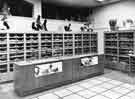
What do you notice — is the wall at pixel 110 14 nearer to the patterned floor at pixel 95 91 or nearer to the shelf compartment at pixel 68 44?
the shelf compartment at pixel 68 44

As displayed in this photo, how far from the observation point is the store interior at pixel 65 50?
3670 mm

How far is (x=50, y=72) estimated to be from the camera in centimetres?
387

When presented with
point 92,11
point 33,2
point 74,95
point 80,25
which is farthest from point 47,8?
point 74,95

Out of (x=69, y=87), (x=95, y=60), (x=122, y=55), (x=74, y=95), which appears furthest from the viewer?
(x=122, y=55)

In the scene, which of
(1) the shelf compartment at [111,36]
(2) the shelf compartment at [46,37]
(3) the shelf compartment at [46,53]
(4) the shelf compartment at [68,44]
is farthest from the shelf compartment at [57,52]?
(1) the shelf compartment at [111,36]

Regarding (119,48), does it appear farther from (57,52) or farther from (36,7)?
(36,7)

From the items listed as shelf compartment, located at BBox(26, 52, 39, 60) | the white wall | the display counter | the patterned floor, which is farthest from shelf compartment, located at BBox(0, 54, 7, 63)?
the white wall

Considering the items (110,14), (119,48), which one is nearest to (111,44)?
(119,48)

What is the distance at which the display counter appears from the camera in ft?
11.4

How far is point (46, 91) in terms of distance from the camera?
3.84m

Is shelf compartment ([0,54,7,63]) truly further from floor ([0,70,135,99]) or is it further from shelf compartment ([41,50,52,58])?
shelf compartment ([41,50,52,58])

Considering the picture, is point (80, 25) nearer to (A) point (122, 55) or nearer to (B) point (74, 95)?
(A) point (122, 55)

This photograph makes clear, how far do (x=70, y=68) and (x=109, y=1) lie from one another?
4.09 meters

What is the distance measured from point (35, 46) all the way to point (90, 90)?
2.77 meters
